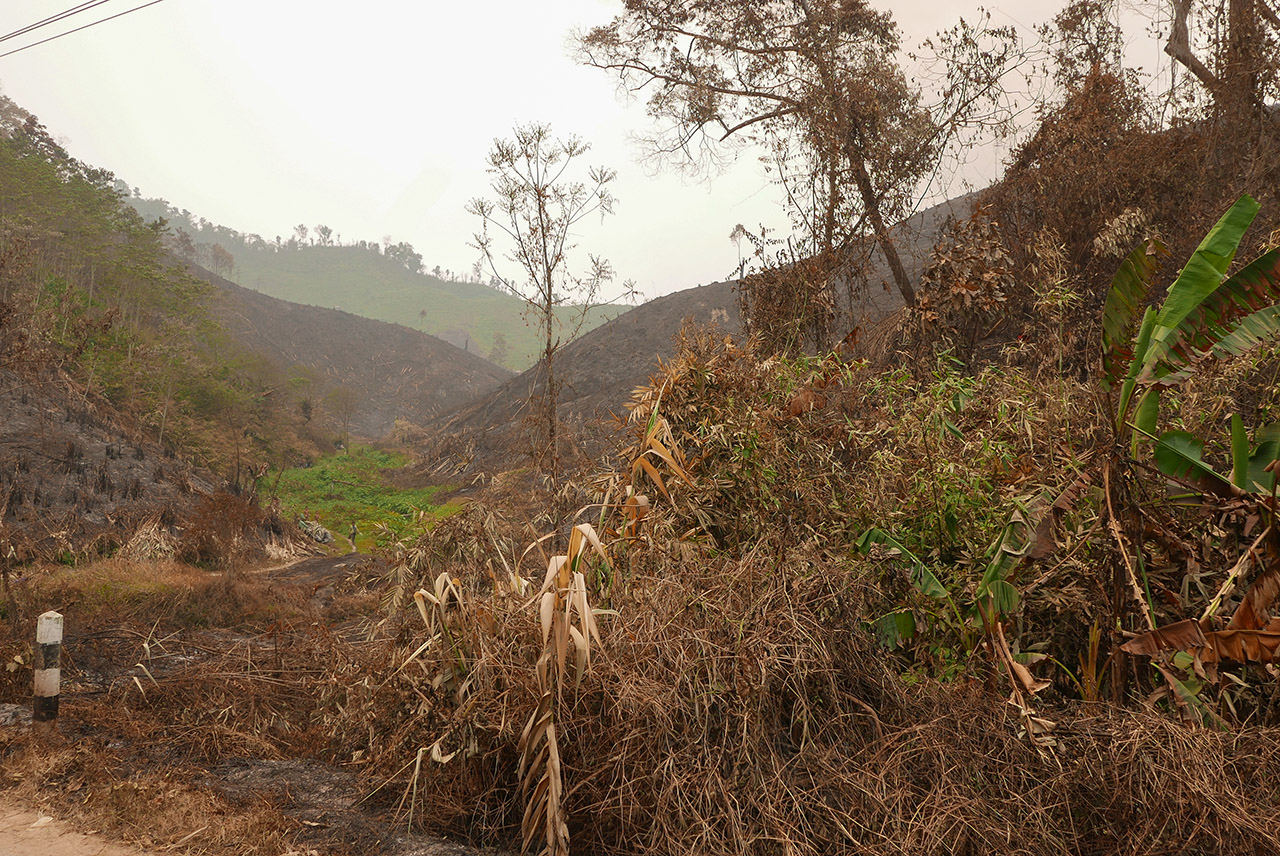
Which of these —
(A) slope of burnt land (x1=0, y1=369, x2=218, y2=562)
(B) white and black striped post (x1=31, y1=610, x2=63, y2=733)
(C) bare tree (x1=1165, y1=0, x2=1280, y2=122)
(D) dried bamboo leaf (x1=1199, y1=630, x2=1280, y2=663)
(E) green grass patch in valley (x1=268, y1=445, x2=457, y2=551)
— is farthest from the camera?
(E) green grass patch in valley (x1=268, y1=445, x2=457, y2=551)

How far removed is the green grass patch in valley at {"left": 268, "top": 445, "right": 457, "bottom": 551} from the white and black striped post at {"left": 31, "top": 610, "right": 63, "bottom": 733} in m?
9.30

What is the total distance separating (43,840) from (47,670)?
4.63 feet

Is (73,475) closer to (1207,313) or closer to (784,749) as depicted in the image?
(784,749)

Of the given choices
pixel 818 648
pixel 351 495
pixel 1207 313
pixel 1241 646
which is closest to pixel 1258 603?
pixel 1241 646

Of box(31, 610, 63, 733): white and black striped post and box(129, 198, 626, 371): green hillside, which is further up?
box(129, 198, 626, 371): green hillside

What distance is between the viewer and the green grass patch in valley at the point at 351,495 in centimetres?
1677

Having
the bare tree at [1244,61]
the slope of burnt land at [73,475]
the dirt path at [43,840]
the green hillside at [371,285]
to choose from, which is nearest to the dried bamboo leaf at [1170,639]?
the dirt path at [43,840]

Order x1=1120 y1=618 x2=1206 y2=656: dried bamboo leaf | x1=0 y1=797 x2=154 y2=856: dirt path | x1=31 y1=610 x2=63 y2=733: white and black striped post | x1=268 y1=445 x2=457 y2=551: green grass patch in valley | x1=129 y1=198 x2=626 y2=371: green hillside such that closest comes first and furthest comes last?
x1=1120 y1=618 x2=1206 y2=656: dried bamboo leaf
x1=0 y1=797 x2=154 y2=856: dirt path
x1=31 y1=610 x2=63 y2=733: white and black striped post
x1=268 y1=445 x2=457 y2=551: green grass patch in valley
x1=129 y1=198 x2=626 y2=371: green hillside

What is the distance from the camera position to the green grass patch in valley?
1677 centimetres

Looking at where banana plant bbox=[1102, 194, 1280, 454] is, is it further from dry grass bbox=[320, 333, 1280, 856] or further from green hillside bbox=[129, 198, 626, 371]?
green hillside bbox=[129, 198, 626, 371]

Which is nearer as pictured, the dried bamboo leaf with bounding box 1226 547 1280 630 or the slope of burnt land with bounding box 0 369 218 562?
the dried bamboo leaf with bounding box 1226 547 1280 630

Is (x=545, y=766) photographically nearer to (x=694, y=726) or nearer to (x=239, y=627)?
(x=694, y=726)

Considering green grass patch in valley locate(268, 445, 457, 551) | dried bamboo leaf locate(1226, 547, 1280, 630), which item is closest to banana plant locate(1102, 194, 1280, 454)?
dried bamboo leaf locate(1226, 547, 1280, 630)

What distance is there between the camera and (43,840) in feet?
11.0
